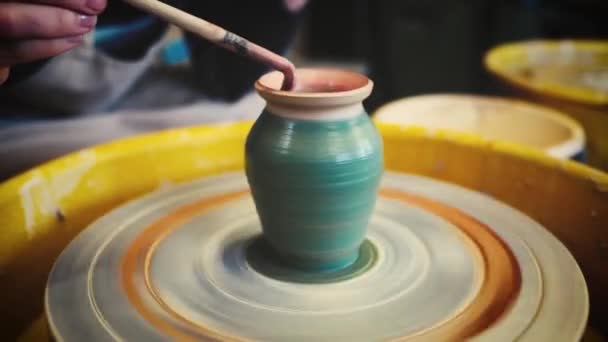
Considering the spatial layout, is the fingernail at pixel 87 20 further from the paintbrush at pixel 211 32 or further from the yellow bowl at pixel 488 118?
the yellow bowl at pixel 488 118

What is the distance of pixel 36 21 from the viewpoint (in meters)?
0.60

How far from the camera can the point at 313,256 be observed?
76 cm

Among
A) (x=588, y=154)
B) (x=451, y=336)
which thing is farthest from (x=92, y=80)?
(x=588, y=154)

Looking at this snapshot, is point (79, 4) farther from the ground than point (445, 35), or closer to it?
→ farther from the ground

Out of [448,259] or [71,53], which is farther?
[71,53]

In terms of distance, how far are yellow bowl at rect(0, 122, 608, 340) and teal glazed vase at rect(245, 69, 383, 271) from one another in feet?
1.28

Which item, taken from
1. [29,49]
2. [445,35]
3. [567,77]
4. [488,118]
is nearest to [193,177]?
[29,49]

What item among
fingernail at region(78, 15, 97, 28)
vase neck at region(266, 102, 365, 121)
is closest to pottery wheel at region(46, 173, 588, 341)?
vase neck at region(266, 102, 365, 121)

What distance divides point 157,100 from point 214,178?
1.43 ft

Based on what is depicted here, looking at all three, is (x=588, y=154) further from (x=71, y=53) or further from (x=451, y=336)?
(x=71, y=53)

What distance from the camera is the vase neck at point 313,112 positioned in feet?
2.32

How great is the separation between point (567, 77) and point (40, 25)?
1.74 m

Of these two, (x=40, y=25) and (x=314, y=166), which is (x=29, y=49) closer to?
(x=40, y=25)

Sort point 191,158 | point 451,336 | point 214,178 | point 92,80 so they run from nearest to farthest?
1. point 451,336
2. point 214,178
3. point 191,158
4. point 92,80
